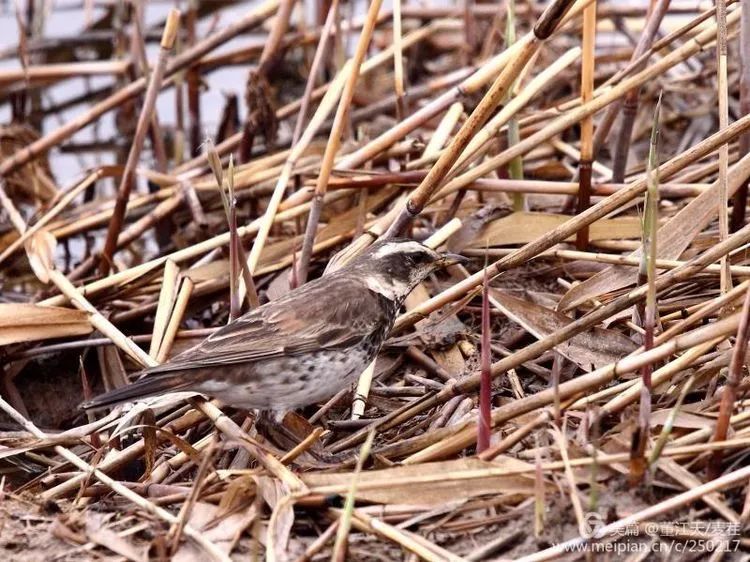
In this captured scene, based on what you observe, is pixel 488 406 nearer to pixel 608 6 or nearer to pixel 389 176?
pixel 389 176

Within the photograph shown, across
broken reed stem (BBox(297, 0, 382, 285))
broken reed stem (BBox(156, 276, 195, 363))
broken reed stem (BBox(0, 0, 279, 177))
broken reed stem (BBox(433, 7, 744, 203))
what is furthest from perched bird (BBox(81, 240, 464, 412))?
broken reed stem (BBox(0, 0, 279, 177))

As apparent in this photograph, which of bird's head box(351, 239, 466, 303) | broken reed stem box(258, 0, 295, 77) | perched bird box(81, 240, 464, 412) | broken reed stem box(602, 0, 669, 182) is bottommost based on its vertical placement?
perched bird box(81, 240, 464, 412)

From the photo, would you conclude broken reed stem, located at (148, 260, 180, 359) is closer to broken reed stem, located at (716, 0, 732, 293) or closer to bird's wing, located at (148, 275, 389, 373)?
bird's wing, located at (148, 275, 389, 373)

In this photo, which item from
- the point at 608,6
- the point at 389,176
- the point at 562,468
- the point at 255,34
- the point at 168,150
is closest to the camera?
the point at 562,468

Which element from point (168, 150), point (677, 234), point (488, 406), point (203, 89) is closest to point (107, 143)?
point (168, 150)

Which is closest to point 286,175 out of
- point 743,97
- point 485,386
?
point 743,97

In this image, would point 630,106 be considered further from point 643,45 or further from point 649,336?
point 649,336

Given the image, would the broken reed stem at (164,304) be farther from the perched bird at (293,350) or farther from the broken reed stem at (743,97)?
the broken reed stem at (743,97)

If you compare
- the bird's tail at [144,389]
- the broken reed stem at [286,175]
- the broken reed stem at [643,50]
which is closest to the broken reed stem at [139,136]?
the broken reed stem at [286,175]
